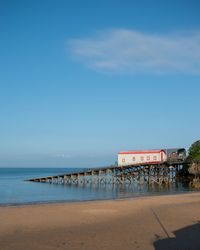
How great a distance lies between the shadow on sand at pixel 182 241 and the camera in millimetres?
13445

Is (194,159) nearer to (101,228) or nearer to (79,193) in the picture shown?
(79,193)

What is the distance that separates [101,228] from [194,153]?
127ft

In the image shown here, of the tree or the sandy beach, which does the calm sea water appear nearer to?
the tree

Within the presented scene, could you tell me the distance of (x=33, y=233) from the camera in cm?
1647

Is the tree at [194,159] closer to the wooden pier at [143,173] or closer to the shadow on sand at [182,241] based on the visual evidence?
the wooden pier at [143,173]

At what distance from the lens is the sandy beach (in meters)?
14.2

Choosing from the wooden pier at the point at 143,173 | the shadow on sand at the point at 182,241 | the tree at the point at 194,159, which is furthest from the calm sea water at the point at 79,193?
the shadow on sand at the point at 182,241

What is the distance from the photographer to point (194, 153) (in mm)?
54219

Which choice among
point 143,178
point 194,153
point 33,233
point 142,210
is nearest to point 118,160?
point 143,178

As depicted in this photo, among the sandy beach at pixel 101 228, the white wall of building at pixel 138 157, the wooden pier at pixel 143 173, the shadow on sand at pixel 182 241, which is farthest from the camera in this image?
the white wall of building at pixel 138 157

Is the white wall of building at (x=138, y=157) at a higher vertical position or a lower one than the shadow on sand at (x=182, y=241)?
higher

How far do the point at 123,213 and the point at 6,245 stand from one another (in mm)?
9740

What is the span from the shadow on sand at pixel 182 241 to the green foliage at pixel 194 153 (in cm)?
3595

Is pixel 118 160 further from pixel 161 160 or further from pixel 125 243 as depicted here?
pixel 125 243
